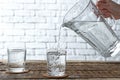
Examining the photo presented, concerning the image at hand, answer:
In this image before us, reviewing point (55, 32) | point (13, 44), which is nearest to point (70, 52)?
point (55, 32)

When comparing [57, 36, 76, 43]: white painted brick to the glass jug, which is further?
[57, 36, 76, 43]: white painted brick

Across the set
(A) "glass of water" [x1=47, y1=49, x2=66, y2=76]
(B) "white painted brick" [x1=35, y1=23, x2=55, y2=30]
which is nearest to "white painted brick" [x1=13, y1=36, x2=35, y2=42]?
(B) "white painted brick" [x1=35, y1=23, x2=55, y2=30]

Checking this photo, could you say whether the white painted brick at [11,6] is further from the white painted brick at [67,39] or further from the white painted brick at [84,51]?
the white painted brick at [84,51]

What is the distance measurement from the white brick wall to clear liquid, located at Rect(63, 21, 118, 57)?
1.29 m

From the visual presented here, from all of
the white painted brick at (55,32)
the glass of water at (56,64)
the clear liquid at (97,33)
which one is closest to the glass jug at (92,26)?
the clear liquid at (97,33)

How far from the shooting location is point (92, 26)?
128 centimetres

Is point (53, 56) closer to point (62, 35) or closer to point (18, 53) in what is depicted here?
point (18, 53)

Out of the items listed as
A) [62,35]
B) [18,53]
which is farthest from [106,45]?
[62,35]

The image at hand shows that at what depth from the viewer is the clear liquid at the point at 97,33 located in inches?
50.0

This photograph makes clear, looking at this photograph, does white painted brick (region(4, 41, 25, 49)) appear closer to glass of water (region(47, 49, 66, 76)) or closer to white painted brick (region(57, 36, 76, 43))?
white painted brick (region(57, 36, 76, 43))

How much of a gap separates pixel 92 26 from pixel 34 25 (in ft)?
4.53

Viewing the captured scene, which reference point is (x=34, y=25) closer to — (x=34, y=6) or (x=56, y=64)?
(x=34, y=6)

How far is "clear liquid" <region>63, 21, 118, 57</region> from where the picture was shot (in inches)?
50.0

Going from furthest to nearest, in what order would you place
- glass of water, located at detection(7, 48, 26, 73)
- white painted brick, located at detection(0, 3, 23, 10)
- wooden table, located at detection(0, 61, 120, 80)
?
white painted brick, located at detection(0, 3, 23, 10) < glass of water, located at detection(7, 48, 26, 73) < wooden table, located at detection(0, 61, 120, 80)
